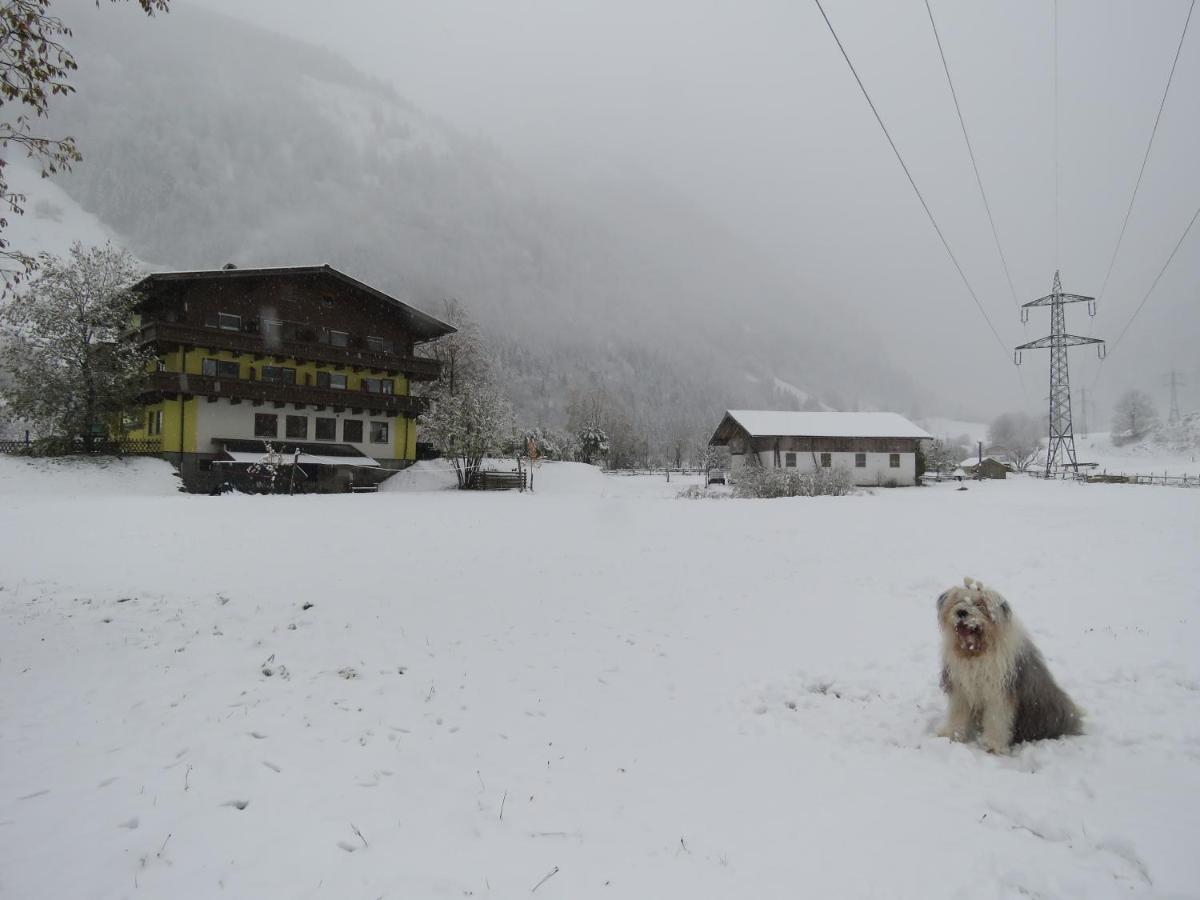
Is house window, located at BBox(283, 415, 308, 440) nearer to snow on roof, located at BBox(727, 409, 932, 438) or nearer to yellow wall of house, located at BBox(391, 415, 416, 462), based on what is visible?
yellow wall of house, located at BBox(391, 415, 416, 462)

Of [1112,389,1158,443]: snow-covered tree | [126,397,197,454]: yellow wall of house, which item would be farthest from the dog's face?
[1112,389,1158,443]: snow-covered tree

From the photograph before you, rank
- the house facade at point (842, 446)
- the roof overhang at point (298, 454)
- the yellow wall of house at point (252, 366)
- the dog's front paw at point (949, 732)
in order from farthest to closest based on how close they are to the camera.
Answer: the house facade at point (842, 446), the yellow wall of house at point (252, 366), the roof overhang at point (298, 454), the dog's front paw at point (949, 732)

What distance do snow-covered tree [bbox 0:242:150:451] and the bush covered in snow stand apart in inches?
1426

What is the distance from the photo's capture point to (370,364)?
129 feet

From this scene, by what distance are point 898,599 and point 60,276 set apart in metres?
42.4

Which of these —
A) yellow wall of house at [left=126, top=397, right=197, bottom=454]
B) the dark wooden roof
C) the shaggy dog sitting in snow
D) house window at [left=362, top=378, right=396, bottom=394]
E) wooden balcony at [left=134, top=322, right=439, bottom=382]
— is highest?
the dark wooden roof

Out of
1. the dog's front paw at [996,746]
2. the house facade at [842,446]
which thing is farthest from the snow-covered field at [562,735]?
the house facade at [842,446]

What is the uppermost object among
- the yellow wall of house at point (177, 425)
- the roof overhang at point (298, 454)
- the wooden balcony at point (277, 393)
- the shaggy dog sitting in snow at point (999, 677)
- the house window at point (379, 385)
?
the house window at point (379, 385)

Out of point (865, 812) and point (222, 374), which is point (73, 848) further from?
point (222, 374)

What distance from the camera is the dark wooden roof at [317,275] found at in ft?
110

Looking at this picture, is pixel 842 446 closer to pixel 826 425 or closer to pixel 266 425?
pixel 826 425

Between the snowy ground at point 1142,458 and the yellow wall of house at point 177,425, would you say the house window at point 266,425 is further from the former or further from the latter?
the snowy ground at point 1142,458

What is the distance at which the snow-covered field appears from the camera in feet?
12.3

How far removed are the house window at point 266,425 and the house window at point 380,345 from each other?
25.6ft
